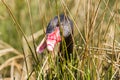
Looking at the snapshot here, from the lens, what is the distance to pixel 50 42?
311 cm

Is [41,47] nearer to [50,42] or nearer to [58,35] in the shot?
[50,42]

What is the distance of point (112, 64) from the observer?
3.04 meters

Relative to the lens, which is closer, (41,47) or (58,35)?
(41,47)

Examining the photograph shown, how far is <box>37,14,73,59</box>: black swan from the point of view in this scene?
3083 mm

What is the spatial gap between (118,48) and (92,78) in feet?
1.31

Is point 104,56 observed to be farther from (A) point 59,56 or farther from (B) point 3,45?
(B) point 3,45

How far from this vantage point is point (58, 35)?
322cm

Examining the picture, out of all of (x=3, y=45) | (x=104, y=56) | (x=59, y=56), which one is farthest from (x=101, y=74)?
(x=3, y=45)

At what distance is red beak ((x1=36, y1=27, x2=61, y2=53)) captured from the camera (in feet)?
10.1

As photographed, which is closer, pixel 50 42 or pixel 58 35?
pixel 50 42

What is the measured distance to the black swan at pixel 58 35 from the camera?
3083 millimetres

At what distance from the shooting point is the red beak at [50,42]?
3.07 metres

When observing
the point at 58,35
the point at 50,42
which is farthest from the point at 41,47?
the point at 58,35

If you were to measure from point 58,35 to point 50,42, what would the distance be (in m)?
0.13
